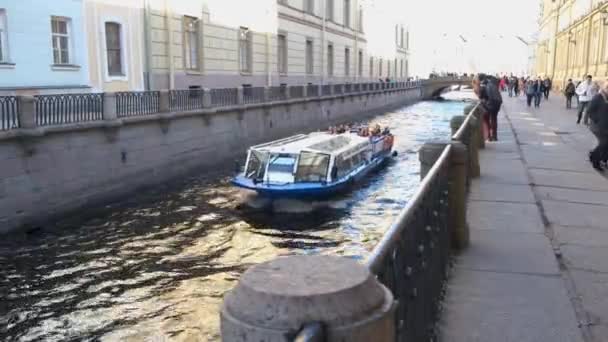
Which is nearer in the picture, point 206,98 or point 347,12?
point 206,98

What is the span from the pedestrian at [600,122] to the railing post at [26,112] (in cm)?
1161

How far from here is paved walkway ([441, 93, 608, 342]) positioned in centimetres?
409

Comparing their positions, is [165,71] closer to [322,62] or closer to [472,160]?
[472,160]

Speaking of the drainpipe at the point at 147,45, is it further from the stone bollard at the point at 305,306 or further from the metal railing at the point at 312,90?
the stone bollard at the point at 305,306

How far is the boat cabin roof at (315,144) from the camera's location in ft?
56.5

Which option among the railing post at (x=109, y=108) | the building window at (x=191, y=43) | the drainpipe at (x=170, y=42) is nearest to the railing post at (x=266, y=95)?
the building window at (x=191, y=43)

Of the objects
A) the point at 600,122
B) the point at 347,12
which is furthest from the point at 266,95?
the point at 347,12

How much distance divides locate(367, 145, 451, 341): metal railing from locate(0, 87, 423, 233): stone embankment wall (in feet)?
34.9

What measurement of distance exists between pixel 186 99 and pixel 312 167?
6.07 meters

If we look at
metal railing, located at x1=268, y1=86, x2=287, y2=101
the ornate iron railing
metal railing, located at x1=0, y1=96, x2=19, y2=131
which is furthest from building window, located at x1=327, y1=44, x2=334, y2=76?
metal railing, located at x1=0, y1=96, x2=19, y2=131

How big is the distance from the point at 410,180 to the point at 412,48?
70.0 m

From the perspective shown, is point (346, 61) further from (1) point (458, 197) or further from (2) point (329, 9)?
(1) point (458, 197)

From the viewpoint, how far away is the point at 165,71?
23.3 metres

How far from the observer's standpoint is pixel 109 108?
15.8 metres
